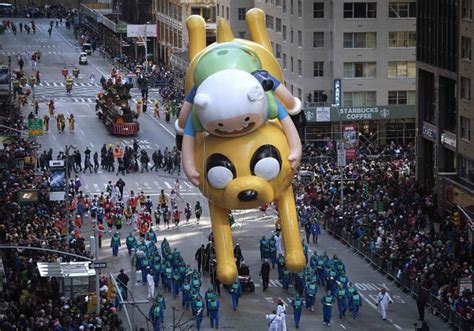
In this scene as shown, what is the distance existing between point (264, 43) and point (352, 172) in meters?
44.3

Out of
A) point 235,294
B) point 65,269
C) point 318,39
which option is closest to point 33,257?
point 65,269

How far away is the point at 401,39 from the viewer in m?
108

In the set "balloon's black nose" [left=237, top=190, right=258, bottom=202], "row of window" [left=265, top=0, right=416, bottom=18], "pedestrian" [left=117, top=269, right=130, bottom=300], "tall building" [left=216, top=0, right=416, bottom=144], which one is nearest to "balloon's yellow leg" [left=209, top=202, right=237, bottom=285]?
"balloon's black nose" [left=237, top=190, right=258, bottom=202]

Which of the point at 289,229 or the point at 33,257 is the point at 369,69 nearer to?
the point at 33,257

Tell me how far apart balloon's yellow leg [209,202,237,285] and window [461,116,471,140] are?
124 ft

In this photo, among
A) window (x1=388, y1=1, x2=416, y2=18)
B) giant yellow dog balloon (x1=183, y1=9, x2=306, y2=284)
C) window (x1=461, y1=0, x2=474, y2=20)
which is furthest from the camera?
window (x1=388, y1=1, x2=416, y2=18)

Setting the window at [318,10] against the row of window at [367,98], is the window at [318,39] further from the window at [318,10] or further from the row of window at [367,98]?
the row of window at [367,98]

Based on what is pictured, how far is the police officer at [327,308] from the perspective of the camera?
61.2m

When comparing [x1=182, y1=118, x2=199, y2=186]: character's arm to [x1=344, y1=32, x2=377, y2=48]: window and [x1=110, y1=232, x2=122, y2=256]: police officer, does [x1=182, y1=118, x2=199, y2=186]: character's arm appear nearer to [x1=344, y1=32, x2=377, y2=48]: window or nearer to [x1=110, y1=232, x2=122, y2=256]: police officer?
[x1=110, y1=232, x2=122, y2=256]: police officer

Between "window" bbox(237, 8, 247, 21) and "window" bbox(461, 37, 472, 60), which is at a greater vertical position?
"window" bbox(461, 37, 472, 60)

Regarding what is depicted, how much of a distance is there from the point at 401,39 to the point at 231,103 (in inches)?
2673

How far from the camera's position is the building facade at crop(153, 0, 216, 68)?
13800cm

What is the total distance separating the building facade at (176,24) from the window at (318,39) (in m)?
21.9

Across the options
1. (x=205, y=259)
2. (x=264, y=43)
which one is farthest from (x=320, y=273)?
(x=264, y=43)
